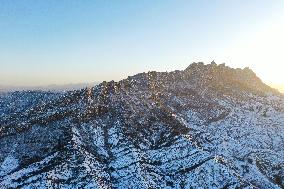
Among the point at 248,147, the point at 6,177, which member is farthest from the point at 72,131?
the point at 248,147

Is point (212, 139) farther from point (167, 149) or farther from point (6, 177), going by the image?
point (6, 177)

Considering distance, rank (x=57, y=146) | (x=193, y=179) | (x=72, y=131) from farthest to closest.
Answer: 1. (x=72, y=131)
2. (x=57, y=146)
3. (x=193, y=179)

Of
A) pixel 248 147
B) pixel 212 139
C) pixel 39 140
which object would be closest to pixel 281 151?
pixel 248 147

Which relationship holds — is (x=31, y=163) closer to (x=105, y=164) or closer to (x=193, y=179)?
(x=105, y=164)

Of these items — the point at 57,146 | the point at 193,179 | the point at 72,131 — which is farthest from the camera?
the point at 72,131

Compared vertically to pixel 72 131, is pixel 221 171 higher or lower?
lower

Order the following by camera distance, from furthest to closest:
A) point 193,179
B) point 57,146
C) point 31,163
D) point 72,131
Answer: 1. point 72,131
2. point 57,146
3. point 31,163
4. point 193,179

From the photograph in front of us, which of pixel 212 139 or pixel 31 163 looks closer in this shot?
pixel 31 163

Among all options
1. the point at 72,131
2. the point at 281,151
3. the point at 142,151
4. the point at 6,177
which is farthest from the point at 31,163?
the point at 281,151
